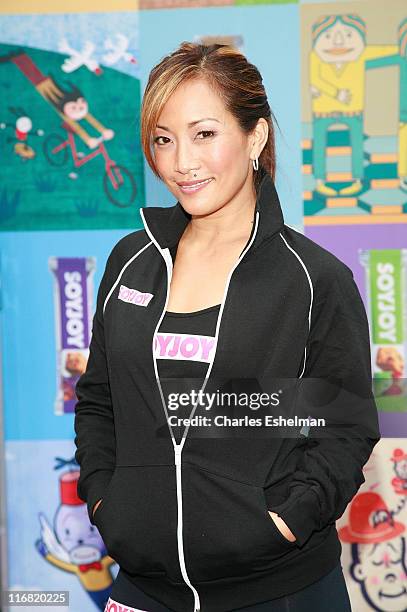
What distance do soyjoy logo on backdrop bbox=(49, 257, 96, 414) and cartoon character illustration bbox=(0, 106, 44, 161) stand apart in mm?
329

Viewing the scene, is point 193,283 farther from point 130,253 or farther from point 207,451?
point 207,451

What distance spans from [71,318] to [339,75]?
3.53 feet

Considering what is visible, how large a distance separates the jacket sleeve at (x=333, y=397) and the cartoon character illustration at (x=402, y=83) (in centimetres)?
115

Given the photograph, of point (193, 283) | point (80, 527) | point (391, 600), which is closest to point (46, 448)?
point (80, 527)

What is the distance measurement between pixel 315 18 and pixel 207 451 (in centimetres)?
159

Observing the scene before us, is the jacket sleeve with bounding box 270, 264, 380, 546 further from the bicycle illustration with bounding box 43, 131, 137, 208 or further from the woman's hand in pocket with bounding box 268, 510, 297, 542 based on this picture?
the bicycle illustration with bounding box 43, 131, 137, 208

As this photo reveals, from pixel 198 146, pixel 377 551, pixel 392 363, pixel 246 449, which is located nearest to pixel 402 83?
pixel 392 363

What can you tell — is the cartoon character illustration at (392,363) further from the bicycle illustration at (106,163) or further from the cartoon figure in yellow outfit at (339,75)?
the bicycle illustration at (106,163)

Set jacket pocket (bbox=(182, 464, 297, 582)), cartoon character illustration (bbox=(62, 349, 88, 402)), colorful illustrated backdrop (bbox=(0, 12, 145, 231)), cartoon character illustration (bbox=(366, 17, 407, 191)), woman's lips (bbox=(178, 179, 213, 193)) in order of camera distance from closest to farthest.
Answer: jacket pocket (bbox=(182, 464, 297, 582)), woman's lips (bbox=(178, 179, 213, 193)), cartoon character illustration (bbox=(366, 17, 407, 191)), colorful illustrated backdrop (bbox=(0, 12, 145, 231)), cartoon character illustration (bbox=(62, 349, 88, 402))

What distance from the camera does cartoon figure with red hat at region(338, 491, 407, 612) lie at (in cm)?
267

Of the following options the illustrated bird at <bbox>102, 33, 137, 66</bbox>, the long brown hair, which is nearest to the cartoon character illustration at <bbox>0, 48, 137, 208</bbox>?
the illustrated bird at <bbox>102, 33, 137, 66</bbox>

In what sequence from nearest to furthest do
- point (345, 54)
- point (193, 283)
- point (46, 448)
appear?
point (193, 283), point (345, 54), point (46, 448)

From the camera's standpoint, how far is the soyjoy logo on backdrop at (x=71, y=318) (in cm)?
272

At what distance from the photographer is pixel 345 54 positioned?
256 centimetres
